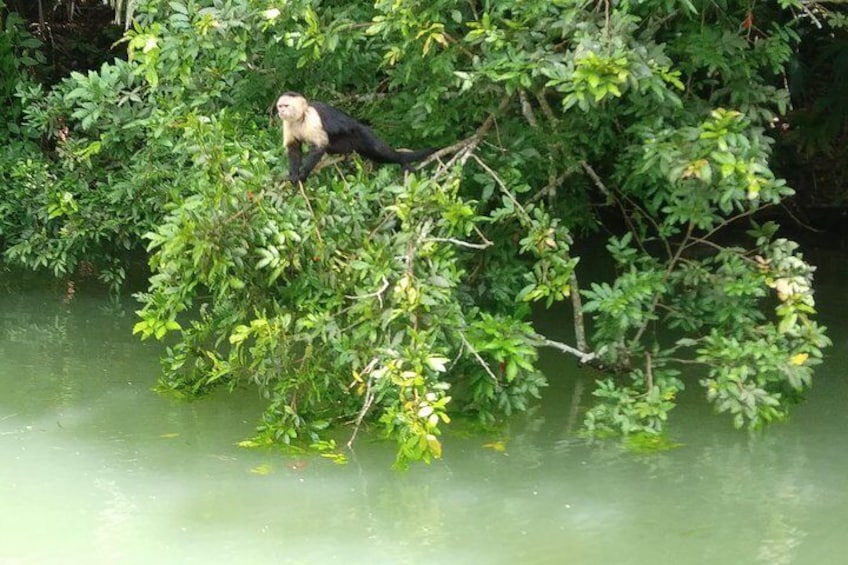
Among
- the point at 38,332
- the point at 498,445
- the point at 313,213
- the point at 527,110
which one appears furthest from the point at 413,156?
the point at 38,332

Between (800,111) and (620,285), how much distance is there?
14.4ft

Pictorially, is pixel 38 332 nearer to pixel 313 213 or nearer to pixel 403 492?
pixel 313 213

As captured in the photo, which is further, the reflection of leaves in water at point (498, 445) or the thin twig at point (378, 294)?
the reflection of leaves in water at point (498, 445)

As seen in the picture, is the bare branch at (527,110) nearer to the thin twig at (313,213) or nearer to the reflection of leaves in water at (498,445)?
the thin twig at (313,213)

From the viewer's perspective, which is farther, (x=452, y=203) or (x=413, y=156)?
(x=413, y=156)

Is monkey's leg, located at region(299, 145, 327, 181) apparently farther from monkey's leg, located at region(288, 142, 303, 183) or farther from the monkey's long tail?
the monkey's long tail

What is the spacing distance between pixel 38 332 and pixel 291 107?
2545mm

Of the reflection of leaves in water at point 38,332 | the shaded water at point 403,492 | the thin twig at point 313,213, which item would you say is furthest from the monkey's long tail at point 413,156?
the reflection of leaves in water at point 38,332

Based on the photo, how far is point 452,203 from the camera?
4.19 meters

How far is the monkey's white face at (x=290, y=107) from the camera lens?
4723 mm

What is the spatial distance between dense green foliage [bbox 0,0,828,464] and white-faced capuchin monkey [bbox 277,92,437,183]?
0.10m

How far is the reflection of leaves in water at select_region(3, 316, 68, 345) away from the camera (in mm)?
6289

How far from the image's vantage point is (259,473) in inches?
174

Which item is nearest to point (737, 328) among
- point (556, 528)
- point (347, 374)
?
point (556, 528)
